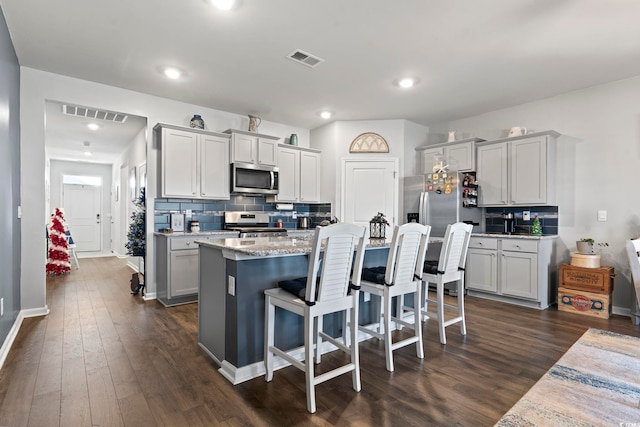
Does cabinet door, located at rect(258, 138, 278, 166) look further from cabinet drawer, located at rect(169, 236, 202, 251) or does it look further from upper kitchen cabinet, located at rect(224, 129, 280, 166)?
cabinet drawer, located at rect(169, 236, 202, 251)

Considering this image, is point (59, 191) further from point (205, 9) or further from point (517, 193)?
point (517, 193)

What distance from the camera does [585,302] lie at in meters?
3.76

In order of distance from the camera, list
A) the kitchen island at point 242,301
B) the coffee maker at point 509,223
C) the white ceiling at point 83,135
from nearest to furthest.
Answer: the kitchen island at point 242,301, the coffee maker at point 509,223, the white ceiling at point 83,135

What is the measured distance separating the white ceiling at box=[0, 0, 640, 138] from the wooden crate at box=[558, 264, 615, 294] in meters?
2.20

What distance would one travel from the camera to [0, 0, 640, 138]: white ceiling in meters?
2.55

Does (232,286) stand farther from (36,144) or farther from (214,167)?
(36,144)

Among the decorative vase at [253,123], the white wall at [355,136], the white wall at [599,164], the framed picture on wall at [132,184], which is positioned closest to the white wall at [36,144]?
the decorative vase at [253,123]

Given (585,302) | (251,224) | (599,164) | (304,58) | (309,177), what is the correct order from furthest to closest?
1. (309,177)
2. (251,224)
3. (599,164)
4. (585,302)
5. (304,58)

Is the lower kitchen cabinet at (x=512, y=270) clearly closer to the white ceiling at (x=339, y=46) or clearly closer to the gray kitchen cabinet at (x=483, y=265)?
the gray kitchen cabinet at (x=483, y=265)

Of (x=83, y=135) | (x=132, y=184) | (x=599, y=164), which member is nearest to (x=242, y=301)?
(x=599, y=164)

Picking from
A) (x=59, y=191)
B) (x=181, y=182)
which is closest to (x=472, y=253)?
(x=181, y=182)

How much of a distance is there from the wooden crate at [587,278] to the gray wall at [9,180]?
5.53 m

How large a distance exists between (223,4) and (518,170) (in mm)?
4018

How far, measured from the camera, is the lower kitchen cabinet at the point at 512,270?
4004 mm
